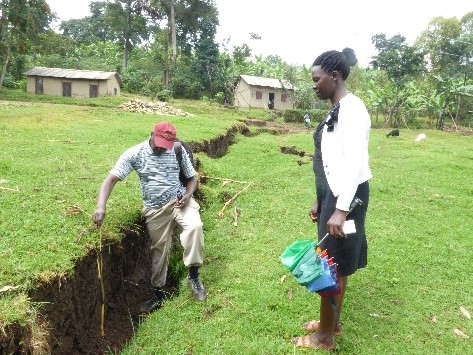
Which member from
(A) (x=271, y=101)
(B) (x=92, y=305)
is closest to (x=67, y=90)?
(A) (x=271, y=101)

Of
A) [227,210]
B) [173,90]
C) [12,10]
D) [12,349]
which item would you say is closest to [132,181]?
[227,210]

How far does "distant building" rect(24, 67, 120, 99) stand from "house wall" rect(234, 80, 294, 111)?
11115mm

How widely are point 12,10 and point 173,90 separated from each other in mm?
14850

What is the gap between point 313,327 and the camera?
12.8 feet

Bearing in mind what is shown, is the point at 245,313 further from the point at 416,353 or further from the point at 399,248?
the point at 399,248

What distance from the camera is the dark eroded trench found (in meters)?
3.39

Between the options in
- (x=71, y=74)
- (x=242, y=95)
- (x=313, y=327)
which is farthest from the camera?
(x=242, y=95)

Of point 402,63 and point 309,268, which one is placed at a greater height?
point 402,63

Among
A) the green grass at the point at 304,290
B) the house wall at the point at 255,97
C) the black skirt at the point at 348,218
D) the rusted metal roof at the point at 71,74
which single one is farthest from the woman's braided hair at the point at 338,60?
the house wall at the point at 255,97

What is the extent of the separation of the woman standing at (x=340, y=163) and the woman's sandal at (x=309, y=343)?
0.92 ft

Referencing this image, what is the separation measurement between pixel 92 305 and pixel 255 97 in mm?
33562

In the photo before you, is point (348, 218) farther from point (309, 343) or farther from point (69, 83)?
point (69, 83)

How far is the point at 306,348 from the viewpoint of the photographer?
364cm

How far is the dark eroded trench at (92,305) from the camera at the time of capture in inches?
133
